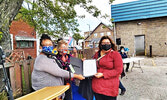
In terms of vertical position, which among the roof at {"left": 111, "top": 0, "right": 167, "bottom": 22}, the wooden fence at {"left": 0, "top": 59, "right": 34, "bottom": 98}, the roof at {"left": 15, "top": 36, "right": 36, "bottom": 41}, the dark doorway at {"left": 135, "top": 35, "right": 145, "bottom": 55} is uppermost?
the roof at {"left": 111, "top": 0, "right": 167, "bottom": 22}

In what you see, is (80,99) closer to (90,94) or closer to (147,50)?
(90,94)

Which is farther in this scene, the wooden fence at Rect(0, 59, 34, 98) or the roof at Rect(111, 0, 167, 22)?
the roof at Rect(111, 0, 167, 22)

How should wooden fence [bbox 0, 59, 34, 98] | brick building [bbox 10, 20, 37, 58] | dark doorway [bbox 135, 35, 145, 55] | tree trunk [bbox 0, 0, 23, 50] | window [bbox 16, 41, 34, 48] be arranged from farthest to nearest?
dark doorway [bbox 135, 35, 145, 55] < window [bbox 16, 41, 34, 48] < brick building [bbox 10, 20, 37, 58] < tree trunk [bbox 0, 0, 23, 50] < wooden fence [bbox 0, 59, 34, 98]

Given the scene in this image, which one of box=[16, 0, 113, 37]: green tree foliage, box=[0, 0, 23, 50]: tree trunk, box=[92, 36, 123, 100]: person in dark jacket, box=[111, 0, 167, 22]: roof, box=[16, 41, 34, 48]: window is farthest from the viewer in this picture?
box=[16, 41, 34, 48]: window

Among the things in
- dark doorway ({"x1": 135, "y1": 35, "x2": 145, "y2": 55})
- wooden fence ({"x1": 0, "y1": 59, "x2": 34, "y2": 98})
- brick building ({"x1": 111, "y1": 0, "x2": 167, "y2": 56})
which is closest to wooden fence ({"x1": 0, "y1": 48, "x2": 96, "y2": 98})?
wooden fence ({"x1": 0, "y1": 59, "x2": 34, "y2": 98})

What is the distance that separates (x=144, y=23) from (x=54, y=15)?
1125 cm

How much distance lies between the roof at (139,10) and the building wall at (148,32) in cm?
76

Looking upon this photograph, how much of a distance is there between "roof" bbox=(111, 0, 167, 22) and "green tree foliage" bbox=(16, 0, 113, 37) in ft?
27.4

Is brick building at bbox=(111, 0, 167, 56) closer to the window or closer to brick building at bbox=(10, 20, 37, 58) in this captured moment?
brick building at bbox=(10, 20, 37, 58)

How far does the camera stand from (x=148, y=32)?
1312cm

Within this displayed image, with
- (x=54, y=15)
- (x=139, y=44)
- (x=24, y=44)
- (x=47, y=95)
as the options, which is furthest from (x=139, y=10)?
(x=47, y=95)

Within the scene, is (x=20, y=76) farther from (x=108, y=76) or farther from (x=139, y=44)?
(x=139, y=44)

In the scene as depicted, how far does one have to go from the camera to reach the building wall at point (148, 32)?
12.5 meters

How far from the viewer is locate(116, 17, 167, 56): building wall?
491 inches
